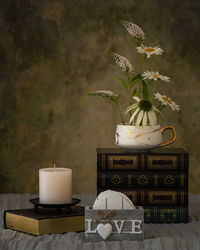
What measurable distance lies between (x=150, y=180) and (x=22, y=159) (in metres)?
0.79

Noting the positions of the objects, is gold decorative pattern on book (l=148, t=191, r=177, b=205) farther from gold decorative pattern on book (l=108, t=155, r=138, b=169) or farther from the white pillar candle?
the white pillar candle

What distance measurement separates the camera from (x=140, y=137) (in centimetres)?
146

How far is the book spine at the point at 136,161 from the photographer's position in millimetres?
1456

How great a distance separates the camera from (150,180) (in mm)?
1454

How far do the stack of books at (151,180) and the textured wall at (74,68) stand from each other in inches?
23.0

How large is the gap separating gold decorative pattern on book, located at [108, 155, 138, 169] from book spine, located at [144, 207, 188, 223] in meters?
0.15

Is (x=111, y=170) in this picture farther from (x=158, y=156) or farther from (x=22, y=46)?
(x=22, y=46)

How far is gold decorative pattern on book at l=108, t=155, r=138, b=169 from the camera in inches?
57.3

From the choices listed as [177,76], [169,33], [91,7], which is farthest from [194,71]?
[91,7]

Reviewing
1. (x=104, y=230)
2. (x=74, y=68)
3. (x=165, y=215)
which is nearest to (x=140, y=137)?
(x=165, y=215)

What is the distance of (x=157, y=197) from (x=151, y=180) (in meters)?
0.06

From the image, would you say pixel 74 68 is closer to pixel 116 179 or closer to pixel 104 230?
pixel 116 179

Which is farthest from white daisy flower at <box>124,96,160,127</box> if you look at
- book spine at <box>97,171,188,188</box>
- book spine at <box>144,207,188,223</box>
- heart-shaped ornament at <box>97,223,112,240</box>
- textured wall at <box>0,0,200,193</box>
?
textured wall at <box>0,0,200,193</box>

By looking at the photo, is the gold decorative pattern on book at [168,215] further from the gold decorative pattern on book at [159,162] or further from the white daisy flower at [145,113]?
the white daisy flower at [145,113]
